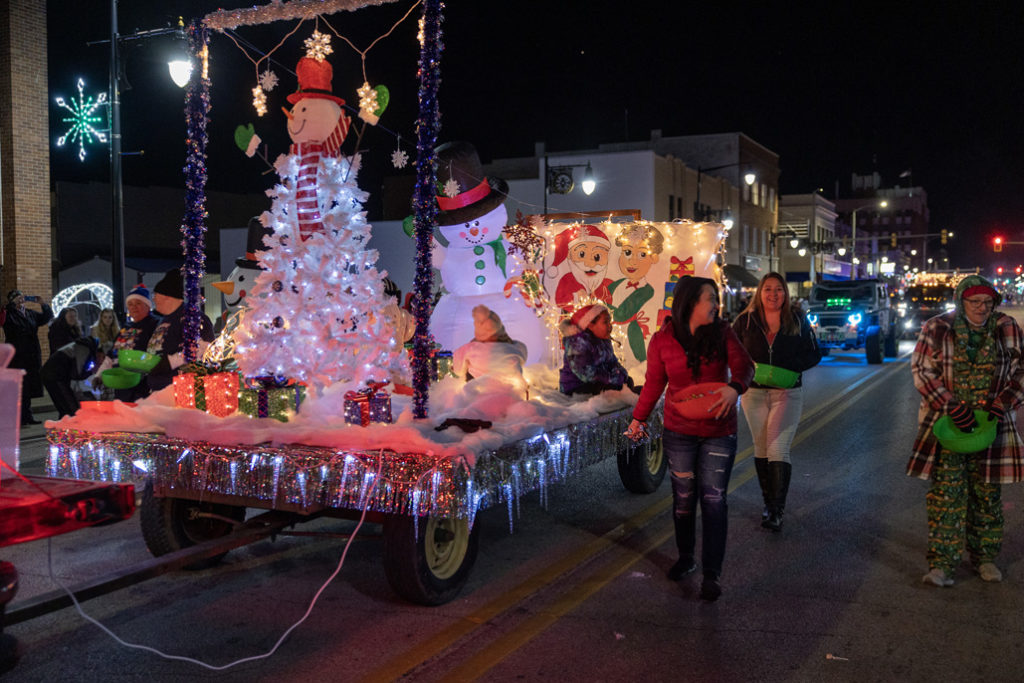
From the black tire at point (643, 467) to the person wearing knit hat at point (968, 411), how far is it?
246 cm

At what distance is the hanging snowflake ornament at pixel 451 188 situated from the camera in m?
9.93

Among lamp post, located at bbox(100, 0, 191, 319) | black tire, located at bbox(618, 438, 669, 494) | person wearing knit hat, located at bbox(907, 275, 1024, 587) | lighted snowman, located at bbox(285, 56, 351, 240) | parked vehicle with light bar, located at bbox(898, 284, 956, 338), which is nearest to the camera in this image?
person wearing knit hat, located at bbox(907, 275, 1024, 587)

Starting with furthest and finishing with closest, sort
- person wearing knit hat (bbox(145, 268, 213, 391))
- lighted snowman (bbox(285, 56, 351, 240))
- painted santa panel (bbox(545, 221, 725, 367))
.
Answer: painted santa panel (bbox(545, 221, 725, 367)), lighted snowman (bbox(285, 56, 351, 240)), person wearing knit hat (bbox(145, 268, 213, 391))

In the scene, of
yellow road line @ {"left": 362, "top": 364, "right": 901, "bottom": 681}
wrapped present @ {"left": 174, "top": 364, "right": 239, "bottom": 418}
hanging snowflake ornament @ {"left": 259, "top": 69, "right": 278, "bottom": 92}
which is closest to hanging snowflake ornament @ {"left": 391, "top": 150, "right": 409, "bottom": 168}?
hanging snowflake ornament @ {"left": 259, "top": 69, "right": 278, "bottom": 92}

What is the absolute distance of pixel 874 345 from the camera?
2231 cm

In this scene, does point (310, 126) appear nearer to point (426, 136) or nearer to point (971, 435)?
point (426, 136)

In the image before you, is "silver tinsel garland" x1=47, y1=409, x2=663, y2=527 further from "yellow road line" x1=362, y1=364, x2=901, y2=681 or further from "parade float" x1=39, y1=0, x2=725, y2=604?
"yellow road line" x1=362, y1=364, x2=901, y2=681

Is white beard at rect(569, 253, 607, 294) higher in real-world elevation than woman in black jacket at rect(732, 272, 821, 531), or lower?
higher

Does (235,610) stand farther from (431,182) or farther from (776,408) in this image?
(776,408)

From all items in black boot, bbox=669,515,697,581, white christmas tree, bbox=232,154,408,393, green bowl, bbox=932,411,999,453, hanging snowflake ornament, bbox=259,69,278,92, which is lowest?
black boot, bbox=669,515,697,581

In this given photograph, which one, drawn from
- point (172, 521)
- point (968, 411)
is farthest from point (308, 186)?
point (968, 411)

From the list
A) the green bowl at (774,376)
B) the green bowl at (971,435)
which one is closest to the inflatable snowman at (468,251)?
the green bowl at (774,376)

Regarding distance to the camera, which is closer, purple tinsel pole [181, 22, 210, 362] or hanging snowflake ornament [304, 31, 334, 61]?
purple tinsel pole [181, 22, 210, 362]

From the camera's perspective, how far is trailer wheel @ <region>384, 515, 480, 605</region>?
4602 mm
